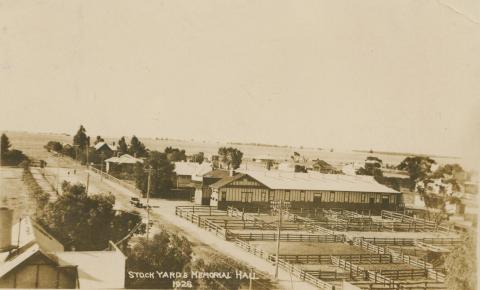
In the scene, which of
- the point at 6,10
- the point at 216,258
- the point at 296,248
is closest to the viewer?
the point at 6,10

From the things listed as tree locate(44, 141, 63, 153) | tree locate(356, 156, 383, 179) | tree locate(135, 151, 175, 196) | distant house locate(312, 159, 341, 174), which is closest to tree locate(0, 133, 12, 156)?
tree locate(44, 141, 63, 153)

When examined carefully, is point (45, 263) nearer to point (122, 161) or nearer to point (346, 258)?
point (122, 161)

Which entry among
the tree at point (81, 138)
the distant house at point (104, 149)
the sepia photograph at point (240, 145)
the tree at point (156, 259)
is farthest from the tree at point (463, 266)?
the tree at point (81, 138)

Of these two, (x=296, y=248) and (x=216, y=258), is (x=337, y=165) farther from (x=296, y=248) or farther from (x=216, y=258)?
(x=216, y=258)

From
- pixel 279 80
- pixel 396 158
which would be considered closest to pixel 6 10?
pixel 279 80

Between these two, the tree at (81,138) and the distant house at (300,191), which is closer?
the tree at (81,138)

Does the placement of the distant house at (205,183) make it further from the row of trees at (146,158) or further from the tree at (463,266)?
the tree at (463,266)
